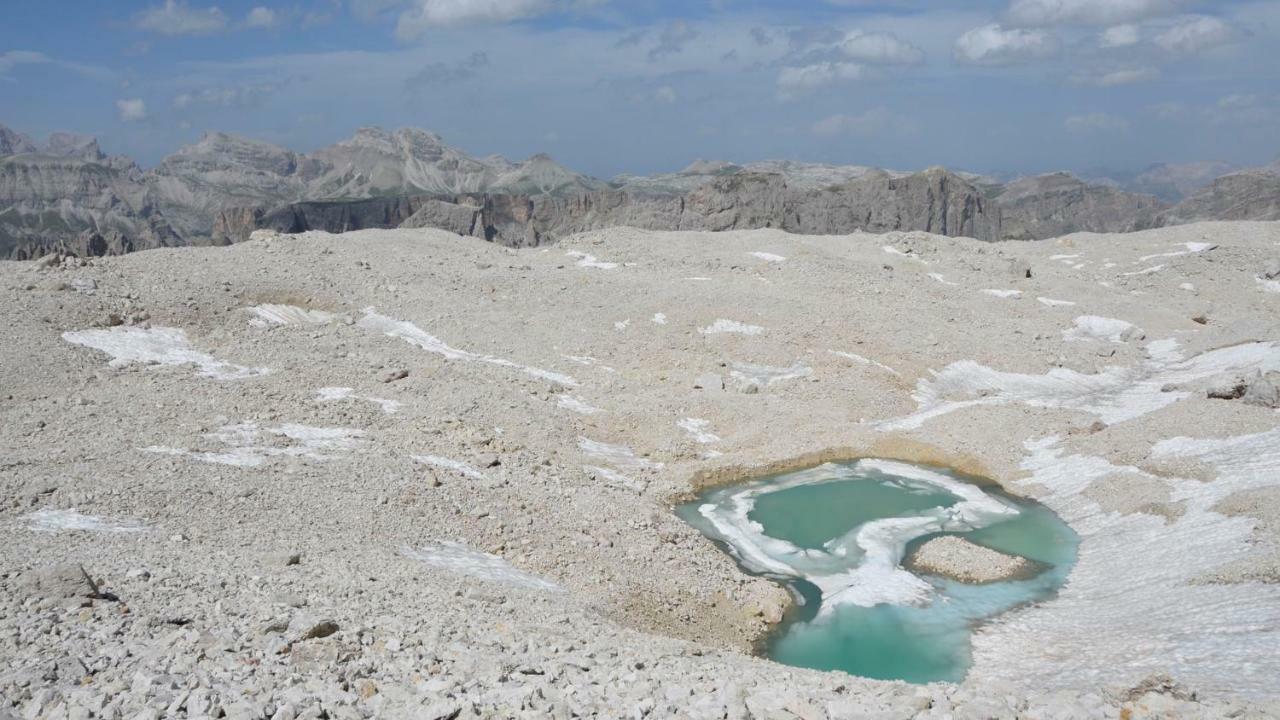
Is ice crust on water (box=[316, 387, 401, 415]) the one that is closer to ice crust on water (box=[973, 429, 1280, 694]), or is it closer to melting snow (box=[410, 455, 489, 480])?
melting snow (box=[410, 455, 489, 480])

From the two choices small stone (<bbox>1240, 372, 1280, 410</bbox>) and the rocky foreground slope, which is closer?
the rocky foreground slope

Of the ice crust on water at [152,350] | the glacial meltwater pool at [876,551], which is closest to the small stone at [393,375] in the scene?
the ice crust on water at [152,350]

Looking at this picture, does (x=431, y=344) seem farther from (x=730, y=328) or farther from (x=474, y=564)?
(x=474, y=564)

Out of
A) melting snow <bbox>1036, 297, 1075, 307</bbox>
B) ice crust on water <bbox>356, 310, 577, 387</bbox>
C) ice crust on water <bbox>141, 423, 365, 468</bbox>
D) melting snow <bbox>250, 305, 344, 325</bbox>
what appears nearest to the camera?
ice crust on water <bbox>141, 423, 365, 468</bbox>

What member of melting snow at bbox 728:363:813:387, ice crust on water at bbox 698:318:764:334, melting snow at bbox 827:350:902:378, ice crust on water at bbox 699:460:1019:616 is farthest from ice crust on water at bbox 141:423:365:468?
melting snow at bbox 827:350:902:378

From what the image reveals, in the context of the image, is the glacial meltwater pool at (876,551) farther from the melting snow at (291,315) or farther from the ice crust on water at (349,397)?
the melting snow at (291,315)

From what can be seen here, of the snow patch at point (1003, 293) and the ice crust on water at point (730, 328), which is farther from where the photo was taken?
the snow patch at point (1003, 293)
